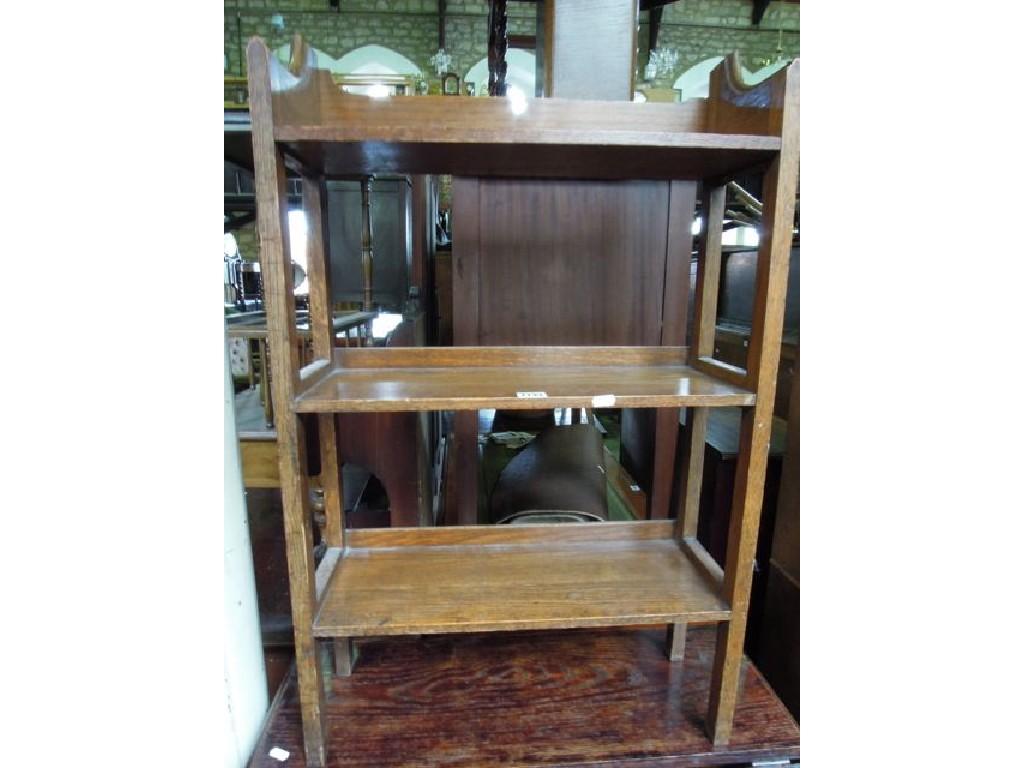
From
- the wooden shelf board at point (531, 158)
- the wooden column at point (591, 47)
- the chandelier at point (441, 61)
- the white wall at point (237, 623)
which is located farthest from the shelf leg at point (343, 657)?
the chandelier at point (441, 61)

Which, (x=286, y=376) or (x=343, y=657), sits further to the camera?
(x=343, y=657)

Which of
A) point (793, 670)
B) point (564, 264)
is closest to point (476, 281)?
point (564, 264)

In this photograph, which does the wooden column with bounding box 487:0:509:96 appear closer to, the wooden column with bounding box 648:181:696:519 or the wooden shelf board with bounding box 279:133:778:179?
the wooden column with bounding box 648:181:696:519

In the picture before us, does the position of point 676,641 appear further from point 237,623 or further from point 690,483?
point 237,623

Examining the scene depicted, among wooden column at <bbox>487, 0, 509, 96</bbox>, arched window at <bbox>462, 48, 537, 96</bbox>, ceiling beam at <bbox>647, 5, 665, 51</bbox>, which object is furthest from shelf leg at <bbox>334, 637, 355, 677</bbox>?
ceiling beam at <bbox>647, 5, 665, 51</bbox>

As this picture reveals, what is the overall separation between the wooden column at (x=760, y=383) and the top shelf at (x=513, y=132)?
33 mm

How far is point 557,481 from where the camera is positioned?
1.84m

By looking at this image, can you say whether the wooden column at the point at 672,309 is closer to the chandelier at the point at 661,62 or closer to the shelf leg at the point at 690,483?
the shelf leg at the point at 690,483

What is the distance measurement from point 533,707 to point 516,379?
2.29 ft

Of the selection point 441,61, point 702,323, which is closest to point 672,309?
point 702,323

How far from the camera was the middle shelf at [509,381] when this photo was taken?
858 mm

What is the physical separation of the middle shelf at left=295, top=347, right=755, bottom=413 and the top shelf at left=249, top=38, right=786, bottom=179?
0.38 metres

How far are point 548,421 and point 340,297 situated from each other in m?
1.96
